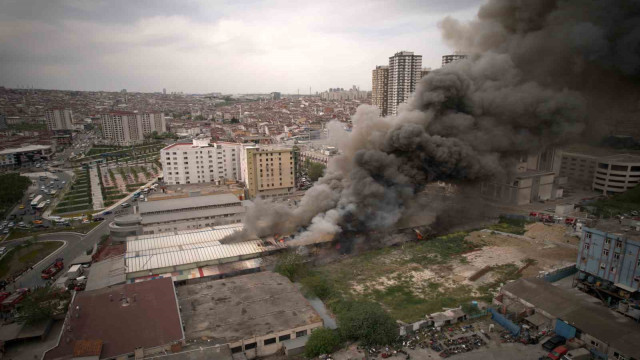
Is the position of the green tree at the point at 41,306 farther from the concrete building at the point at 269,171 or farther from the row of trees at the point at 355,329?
the concrete building at the point at 269,171

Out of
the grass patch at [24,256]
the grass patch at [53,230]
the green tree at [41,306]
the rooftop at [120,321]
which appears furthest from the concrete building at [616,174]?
the grass patch at [24,256]

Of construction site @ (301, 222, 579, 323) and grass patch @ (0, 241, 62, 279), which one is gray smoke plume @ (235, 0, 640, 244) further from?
grass patch @ (0, 241, 62, 279)

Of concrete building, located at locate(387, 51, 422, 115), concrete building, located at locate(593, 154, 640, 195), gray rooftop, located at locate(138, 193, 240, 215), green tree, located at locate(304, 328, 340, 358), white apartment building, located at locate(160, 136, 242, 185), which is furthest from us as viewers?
concrete building, located at locate(387, 51, 422, 115)

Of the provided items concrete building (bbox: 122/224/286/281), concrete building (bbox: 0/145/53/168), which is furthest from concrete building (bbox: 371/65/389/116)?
concrete building (bbox: 0/145/53/168)

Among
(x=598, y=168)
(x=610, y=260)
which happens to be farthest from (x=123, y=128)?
(x=610, y=260)

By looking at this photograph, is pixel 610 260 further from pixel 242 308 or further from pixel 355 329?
pixel 242 308
